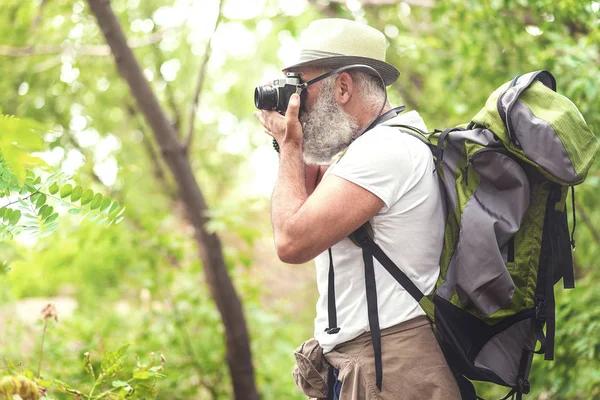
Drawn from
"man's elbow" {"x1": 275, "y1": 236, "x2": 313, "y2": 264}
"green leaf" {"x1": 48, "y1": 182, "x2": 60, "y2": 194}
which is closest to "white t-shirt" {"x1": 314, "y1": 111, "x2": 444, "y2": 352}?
"man's elbow" {"x1": 275, "y1": 236, "x2": 313, "y2": 264}

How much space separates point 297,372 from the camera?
2127mm

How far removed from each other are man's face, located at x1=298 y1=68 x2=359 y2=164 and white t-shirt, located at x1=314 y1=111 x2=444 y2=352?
0.22 metres

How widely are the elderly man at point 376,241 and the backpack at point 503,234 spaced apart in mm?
36

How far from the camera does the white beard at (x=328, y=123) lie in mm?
2172

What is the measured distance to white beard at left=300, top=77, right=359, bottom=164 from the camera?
7.13ft

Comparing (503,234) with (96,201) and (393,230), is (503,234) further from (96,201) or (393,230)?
(96,201)

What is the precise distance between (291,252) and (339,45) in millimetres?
769

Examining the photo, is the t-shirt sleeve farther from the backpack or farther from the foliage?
the foliage

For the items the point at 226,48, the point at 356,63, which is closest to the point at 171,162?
the point at 356,63

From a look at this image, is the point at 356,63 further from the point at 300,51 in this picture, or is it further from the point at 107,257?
the point at 107,257

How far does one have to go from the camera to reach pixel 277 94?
2.16 meters

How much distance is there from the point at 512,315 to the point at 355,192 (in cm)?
62

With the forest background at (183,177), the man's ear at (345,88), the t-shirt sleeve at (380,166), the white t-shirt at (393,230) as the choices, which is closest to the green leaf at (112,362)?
the white t-shirt at (393,230)

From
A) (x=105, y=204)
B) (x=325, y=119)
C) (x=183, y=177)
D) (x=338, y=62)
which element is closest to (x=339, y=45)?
(x=338, y=62)
